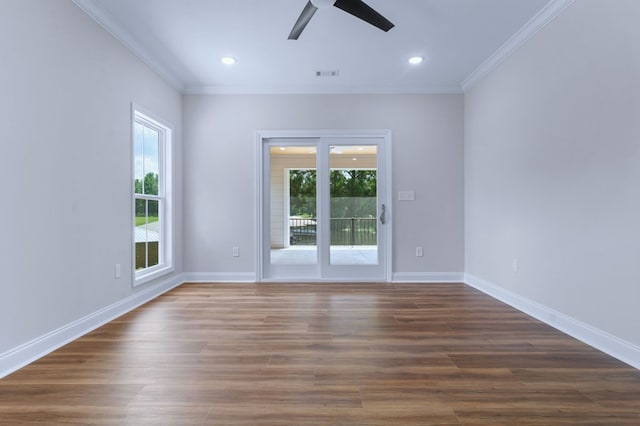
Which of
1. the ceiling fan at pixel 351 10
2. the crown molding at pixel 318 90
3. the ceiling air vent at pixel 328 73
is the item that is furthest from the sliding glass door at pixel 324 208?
the ceiling fan at pixel 351 10

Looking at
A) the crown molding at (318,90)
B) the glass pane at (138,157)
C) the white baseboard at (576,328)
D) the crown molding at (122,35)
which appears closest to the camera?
the white baseboard at (576,328)

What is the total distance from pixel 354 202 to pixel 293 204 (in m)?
0.86

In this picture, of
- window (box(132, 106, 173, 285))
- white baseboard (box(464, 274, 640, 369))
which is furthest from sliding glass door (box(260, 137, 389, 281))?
white baseboard (box(464, 274, 640, 369))

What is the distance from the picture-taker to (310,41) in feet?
10.4

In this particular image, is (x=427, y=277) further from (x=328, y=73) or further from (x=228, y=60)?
(x=228, y=60)

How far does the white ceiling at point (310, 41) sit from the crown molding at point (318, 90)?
0.01 metres

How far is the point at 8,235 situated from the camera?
190 cm

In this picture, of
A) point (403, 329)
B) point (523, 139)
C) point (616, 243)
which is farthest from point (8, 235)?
point (523, 139)

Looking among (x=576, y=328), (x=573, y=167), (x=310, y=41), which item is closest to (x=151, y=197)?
(x=310, y=41)

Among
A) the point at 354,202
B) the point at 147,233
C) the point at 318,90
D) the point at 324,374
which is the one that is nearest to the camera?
the point at 324,374

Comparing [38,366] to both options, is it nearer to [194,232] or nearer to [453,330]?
[194,232]

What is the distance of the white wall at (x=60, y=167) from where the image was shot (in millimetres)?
1933

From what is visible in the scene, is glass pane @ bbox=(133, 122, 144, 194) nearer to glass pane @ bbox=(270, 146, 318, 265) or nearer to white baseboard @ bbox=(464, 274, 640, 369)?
glass pane @ bbox=(270, 146, 318, 265)

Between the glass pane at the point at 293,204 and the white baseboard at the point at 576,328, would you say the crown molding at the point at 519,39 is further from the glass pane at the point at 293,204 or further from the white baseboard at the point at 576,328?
the white baseboard at the point at 576,328
